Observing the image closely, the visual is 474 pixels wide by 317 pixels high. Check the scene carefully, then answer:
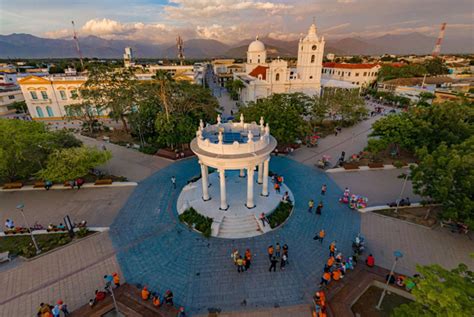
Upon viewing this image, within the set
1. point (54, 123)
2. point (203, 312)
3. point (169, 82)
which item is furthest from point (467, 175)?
point (54, 123)

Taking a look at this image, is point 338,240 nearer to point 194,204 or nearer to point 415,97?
point 194,204

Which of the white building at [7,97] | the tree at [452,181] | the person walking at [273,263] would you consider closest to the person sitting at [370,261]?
the person walking at [273,263]

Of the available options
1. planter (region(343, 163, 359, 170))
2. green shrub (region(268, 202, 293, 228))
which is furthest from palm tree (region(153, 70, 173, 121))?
planter (region(343, 163, 359, 170))

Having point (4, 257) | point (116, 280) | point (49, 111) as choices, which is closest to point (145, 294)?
point (116, 280)

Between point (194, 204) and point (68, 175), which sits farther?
point (68, 175)

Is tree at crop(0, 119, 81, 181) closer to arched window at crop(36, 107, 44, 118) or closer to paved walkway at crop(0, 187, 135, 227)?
paved walkway at crop(0, 187, 135, 227)

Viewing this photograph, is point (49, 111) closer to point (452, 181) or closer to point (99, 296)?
point (99, 296)

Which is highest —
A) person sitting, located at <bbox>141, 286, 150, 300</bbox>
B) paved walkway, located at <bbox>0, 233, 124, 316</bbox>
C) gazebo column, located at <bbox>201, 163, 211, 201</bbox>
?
gazebo column, located at <bbox>201, 163, 211, 201</bbox>
